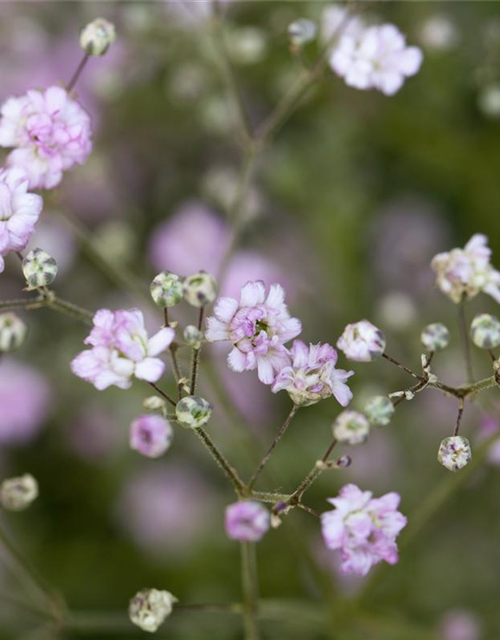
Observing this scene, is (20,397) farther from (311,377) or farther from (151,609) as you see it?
(311,377)

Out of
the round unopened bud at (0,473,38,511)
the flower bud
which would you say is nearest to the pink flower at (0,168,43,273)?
the round unopened bud at (0,473,38,511)

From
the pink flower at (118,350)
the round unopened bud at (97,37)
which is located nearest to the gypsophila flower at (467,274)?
the pink flower at (118,350)

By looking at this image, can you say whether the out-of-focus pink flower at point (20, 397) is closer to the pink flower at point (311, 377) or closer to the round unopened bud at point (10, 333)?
the round unopened bud at point (10, 333)

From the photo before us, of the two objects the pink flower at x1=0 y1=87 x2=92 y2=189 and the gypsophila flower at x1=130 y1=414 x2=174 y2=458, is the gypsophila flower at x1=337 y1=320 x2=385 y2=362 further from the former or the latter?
the pink flower at x1=0 y1=87 x2=92 y2=189

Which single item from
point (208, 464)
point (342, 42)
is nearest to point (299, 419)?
point (208, 464)

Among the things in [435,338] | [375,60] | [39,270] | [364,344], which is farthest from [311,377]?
[375,60]

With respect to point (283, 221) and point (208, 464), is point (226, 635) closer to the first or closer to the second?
point (208, 464)

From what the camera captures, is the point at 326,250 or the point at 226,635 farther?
the point at 326,250
